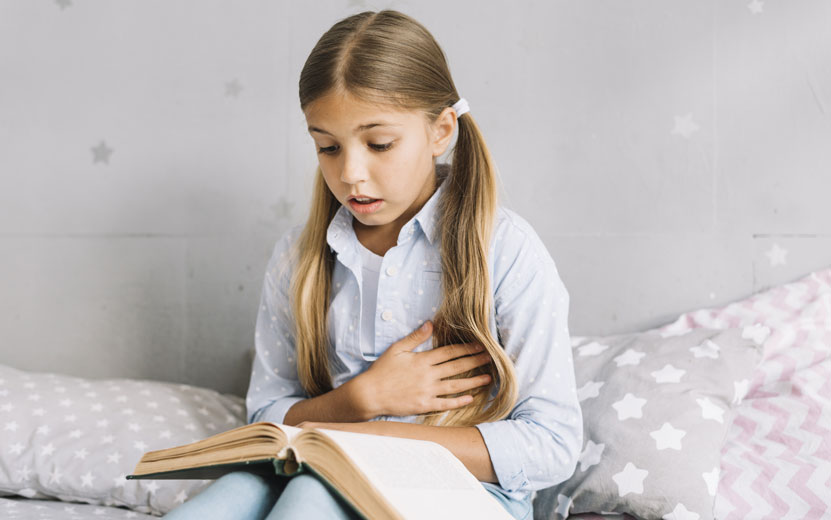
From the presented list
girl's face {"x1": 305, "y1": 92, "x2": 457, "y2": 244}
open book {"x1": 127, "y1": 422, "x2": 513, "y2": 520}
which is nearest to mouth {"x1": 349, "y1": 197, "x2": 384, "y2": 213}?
girl's face {"x1": 305, "y1": 92, "x2": 457, "y2": 244}

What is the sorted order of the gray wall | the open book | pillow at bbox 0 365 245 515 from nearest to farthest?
the open book < pillow at bbox 0 365 245 515 < the gray wall

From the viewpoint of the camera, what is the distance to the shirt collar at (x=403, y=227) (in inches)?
40.0

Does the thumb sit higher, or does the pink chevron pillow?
the thumb

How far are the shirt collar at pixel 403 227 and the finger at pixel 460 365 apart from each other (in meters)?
0.17

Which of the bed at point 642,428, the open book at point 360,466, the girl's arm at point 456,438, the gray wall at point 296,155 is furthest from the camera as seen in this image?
the gray wall at point 296,155

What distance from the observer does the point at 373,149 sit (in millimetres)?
929

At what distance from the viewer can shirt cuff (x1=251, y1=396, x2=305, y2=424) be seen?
105 cm

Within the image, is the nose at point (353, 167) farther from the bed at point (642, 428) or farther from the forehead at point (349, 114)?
the bed at point (642, 428)

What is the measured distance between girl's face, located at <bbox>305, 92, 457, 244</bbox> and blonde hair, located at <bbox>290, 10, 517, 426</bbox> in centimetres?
2

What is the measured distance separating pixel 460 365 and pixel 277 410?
274 mm

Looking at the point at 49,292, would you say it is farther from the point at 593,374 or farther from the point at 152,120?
the point at 593,374

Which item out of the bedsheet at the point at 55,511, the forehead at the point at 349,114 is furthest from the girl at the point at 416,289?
the bedsheet at the point at 55,511

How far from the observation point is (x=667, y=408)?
1.06 meters

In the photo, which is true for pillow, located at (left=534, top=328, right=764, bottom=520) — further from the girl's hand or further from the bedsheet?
the bedsheet
